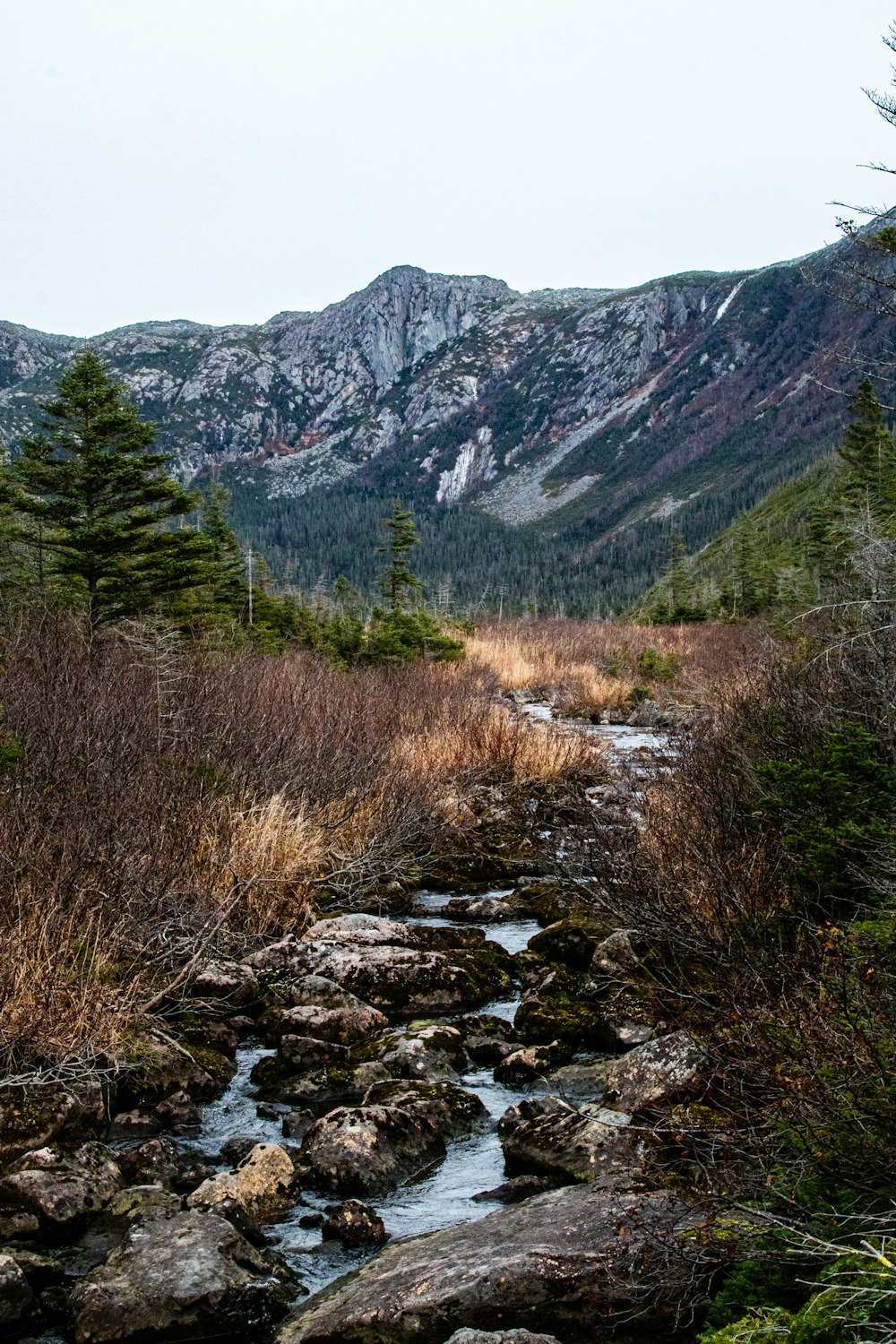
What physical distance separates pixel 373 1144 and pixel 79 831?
8.71ft

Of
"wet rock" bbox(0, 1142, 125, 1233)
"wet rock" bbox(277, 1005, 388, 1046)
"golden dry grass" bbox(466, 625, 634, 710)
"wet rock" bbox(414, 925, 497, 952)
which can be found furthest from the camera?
"golden dry grass" bbox(466, 625, 634, 710)

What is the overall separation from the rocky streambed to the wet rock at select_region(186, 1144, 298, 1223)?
0.4 inches

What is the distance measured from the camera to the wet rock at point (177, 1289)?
3.33 m

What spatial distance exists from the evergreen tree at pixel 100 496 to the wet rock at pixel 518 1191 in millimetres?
10364

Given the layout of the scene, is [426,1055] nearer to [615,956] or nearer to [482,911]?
[615,956]

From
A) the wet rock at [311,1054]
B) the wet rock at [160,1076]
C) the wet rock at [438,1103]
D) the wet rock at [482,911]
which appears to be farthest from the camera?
the wet rock at [482,911]

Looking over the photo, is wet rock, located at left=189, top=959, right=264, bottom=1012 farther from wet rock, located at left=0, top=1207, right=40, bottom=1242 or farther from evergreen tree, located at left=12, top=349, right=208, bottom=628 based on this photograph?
evergreen tree, located at left=12, top=349, right=208, bottom=628

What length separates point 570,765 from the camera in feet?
42.0

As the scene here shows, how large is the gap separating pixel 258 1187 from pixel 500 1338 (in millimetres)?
1665

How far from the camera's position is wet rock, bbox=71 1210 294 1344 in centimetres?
333

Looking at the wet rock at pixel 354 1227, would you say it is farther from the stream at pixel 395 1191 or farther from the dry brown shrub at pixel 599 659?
the dry brown shrub at pixel 599 659

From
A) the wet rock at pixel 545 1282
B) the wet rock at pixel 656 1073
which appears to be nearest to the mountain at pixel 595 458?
the wet rock at pixel 656 1073

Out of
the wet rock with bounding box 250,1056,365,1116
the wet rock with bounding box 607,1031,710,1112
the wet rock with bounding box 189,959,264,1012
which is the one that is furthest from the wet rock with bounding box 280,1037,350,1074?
the wet rock with bounding box 607,1031,710,1112

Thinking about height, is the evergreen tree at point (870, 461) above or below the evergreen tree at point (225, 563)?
above
